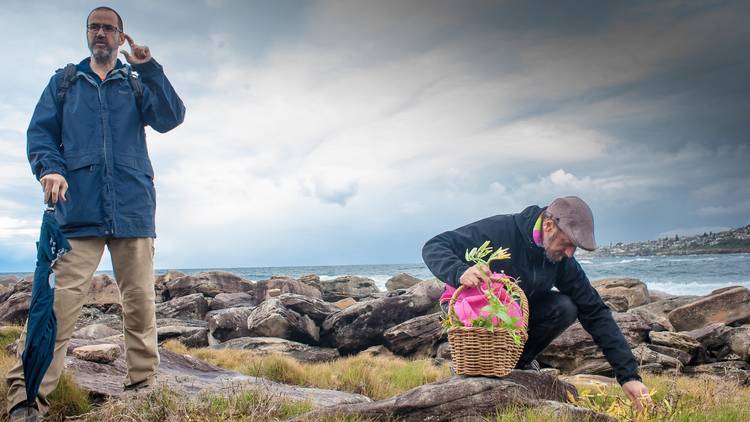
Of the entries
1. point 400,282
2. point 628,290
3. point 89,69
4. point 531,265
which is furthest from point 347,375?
point 400,282

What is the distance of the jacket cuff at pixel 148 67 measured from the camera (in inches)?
207

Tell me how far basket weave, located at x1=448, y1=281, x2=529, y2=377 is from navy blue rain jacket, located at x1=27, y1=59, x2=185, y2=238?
273 cm

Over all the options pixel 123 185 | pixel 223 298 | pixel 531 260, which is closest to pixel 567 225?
pixel 531 260

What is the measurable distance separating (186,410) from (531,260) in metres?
3.12

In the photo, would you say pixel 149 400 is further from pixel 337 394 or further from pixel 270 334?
pixel 270 334

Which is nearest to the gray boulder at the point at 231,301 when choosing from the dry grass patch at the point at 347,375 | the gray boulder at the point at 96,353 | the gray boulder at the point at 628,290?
the dry grass patch at the point at 347,375

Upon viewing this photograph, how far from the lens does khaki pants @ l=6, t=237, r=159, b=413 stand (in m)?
4.59

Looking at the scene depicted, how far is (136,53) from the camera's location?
5215 millimetres

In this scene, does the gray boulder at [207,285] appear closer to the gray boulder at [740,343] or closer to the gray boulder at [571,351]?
the gray boulder at [571,351]

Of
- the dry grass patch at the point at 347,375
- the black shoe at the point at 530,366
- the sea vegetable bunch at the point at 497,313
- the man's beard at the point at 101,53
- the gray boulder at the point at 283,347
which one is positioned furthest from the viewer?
the gray boulder at the point at 283,347

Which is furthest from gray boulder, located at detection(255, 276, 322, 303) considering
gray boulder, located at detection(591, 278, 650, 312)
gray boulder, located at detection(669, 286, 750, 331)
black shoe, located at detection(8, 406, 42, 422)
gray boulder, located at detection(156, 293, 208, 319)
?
black shoe, located at detection(8, 406, 42, 422)

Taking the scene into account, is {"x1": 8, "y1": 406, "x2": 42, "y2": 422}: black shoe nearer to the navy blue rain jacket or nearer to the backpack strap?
the navy blue rain jacket

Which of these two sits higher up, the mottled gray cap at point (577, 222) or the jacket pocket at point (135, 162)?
the jacket pocket at point (135, 162)

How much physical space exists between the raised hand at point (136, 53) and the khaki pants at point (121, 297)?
1558 mm
